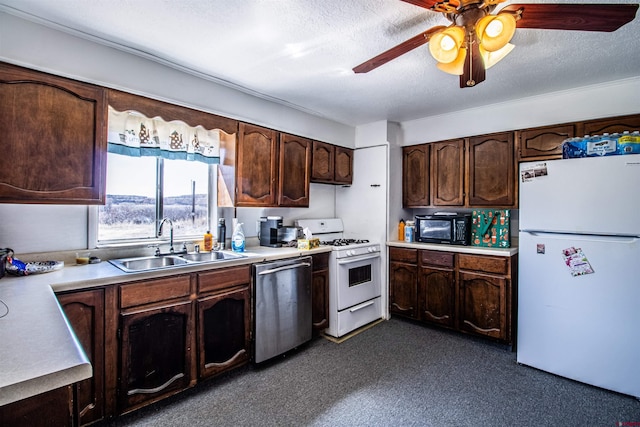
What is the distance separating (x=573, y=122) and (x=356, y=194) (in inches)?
86.4

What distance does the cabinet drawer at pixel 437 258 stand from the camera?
312 centimetres

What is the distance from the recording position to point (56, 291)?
61.4 inches

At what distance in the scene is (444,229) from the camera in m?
3.34

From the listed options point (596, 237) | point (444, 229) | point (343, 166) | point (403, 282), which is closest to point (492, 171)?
point (444, 229)

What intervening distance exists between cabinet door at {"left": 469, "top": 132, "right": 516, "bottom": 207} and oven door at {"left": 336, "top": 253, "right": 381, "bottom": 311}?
4.15ft

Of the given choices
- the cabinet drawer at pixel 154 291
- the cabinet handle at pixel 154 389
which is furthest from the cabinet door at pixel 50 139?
Answer: the cabinet handle at pixel 154 389

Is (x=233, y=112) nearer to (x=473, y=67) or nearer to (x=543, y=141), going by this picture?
(x=473, y=67)

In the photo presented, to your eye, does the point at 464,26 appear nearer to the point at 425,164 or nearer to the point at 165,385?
the point at 425,164

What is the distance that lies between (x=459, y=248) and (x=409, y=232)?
0.63m

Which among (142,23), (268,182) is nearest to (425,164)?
(268,182)

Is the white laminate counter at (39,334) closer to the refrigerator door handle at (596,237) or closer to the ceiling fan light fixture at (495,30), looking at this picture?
the ceiling fan light fixture at (495,30)

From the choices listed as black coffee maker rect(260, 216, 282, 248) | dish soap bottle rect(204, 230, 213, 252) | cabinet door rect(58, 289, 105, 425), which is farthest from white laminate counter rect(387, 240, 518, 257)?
cabinet door rect(58, 289, 105, 425)

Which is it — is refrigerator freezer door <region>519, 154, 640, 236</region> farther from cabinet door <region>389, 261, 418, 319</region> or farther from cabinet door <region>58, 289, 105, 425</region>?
cabinet door <region>58, 289, 105, 425</region>

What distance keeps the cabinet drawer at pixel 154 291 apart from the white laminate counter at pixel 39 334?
6 cm
